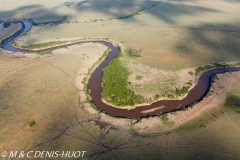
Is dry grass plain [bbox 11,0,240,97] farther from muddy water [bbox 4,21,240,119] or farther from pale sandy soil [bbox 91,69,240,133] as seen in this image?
pale sandy soil [bbox 91,69,240,133]

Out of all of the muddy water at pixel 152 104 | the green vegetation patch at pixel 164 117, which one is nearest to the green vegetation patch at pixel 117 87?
the muddy water at pixel 152 104

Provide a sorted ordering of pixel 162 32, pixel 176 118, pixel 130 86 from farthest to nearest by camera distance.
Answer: pixel 162 32 → pixel 130 86 → pixel 176 118

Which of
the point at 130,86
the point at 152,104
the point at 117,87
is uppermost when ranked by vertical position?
the point at 117,87

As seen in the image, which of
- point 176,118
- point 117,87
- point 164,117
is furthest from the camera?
point 117,87

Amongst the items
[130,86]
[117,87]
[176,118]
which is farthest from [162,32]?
[176,118]

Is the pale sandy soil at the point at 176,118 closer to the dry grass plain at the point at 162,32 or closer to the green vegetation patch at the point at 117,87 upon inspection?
the green vegetation patch at the point at 117,87

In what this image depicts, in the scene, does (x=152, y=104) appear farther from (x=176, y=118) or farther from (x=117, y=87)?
(x=117, y=87)

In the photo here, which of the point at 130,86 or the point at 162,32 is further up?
the point at 162,32

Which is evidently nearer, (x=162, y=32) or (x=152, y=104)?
(x=152, y=104)
